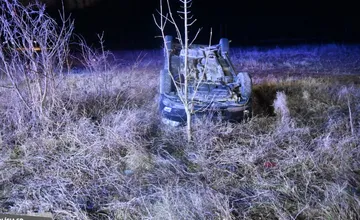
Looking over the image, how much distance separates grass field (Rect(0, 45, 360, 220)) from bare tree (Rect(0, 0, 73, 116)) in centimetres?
23

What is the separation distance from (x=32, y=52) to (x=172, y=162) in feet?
8.68

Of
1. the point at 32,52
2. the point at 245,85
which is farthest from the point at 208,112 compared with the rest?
the point at 32,52

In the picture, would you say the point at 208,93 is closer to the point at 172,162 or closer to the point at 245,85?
A: the point at 245,85

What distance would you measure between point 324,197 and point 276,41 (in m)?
10.4

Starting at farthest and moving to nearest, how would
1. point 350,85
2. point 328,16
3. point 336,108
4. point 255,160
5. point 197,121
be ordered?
point 328,16 → point 350,85 → point 336,108 → point 197,121 → point 255,160

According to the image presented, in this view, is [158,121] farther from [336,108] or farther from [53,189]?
[336,108]

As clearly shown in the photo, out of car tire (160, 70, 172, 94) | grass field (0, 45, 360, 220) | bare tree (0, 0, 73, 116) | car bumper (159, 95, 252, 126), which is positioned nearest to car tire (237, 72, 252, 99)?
car bumper (159, 95, 252, 126)

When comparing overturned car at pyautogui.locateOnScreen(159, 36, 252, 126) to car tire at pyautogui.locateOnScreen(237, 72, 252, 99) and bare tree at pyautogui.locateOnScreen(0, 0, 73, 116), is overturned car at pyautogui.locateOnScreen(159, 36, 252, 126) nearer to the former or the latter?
car tire at pyautogui.locateOnScreen(237, 72, 252, 99)

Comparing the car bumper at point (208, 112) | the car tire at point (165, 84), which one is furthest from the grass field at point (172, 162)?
the car tire at point (165, 84)

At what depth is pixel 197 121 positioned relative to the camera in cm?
419

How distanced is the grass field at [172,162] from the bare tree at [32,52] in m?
0.23

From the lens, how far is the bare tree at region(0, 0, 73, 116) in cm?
400

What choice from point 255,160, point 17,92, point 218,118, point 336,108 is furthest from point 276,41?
point 17,92

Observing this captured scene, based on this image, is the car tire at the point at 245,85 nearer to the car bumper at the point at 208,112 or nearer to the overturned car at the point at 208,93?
the overturned car at the point at 208,93
